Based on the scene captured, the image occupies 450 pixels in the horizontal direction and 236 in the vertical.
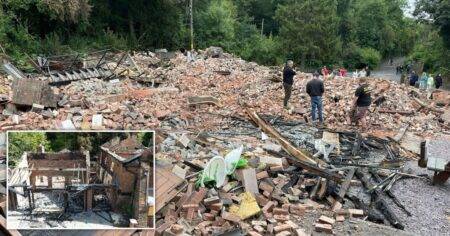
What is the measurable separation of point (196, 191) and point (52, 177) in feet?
12.4

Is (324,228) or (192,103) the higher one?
(192,103)

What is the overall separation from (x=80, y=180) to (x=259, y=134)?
26.8 feet

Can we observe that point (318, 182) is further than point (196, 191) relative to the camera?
Yes

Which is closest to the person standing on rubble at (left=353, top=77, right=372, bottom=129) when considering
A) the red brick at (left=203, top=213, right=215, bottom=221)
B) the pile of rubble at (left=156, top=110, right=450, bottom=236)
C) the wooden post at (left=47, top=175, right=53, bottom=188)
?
the pile of rubble at (left=156, top=110, right=450, bottom=236)

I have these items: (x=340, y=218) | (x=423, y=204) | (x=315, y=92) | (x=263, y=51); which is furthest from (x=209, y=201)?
(x=263, y=51)

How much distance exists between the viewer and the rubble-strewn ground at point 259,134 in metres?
6.57

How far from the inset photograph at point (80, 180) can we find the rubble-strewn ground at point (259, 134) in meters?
2.66

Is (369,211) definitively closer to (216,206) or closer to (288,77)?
(216,206)

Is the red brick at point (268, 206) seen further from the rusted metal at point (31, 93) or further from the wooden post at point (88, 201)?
the rusted metal at point (31, 93)

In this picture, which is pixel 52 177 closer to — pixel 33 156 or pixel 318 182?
pixel 33 156

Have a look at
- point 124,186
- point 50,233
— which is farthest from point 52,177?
point 50,233

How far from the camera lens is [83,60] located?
66.2 feet

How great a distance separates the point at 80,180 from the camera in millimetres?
3109

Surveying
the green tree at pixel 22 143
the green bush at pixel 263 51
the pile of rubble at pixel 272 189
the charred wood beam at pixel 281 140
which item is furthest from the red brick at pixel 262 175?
the green bush at pixel 263 51
